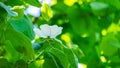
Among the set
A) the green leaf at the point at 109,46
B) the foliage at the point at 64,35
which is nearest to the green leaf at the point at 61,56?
the foliage at the point at 64,35

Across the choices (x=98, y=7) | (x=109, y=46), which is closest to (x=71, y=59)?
(x=109, y=46)

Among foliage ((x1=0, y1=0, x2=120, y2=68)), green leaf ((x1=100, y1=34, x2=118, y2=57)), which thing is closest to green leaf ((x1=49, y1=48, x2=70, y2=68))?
foliage ((x1=0, y1=0, x2=120, y2=68))

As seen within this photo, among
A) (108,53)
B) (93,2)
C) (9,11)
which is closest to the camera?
(9,11)

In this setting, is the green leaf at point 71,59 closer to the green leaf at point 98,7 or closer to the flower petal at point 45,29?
the flower petal at point 45,29

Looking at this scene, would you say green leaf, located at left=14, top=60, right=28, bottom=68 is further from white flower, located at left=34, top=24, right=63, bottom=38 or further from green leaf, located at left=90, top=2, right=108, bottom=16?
green leaf, located at left=90, top=2, right=108, bottom=16

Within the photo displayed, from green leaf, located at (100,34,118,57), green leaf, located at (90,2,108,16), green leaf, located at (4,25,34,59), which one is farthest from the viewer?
green leaf, located at (90,2,108,16)

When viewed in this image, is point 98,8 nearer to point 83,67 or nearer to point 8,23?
point 83,67

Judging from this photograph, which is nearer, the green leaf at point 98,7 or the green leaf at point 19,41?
the green leaf at point 19,41

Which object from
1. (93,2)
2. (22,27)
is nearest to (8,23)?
(22,27)
